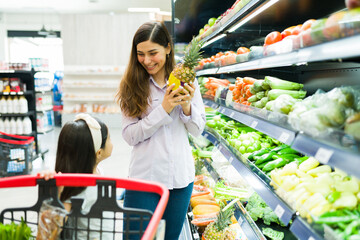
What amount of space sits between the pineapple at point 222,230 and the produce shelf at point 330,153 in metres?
1.18

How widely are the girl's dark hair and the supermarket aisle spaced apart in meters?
2.80

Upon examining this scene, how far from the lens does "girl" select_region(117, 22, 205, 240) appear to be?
1.79 metres

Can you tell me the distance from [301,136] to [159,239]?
2.31 feet

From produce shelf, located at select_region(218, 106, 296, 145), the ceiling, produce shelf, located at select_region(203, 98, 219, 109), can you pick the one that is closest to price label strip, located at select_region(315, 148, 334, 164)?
produce shelf, located at select_region(218, 106, 296, 145)

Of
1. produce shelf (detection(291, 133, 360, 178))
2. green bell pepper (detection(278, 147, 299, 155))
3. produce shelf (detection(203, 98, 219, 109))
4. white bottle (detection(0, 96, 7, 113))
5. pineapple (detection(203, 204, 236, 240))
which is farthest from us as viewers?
white bottle (detection(0, 96, 7, 113))

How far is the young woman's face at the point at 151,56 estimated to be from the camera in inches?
70.8

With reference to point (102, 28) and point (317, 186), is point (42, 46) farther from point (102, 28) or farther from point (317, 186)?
point (317, 186)

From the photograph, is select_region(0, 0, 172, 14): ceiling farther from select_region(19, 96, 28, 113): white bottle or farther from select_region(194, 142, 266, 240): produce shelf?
select_region(194, 142, 266, 240): produce shelf

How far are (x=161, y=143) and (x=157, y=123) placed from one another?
15 centimetres

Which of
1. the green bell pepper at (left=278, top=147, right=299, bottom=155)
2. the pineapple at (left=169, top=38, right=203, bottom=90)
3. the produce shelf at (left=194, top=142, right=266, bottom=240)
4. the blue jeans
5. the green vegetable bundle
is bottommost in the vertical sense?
the produce shelf at (left=194, top=142, right=266, bottom=240)

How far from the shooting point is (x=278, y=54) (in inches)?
59.9

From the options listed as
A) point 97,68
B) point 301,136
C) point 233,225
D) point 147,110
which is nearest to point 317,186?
point 301,136

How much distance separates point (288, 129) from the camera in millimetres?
1444

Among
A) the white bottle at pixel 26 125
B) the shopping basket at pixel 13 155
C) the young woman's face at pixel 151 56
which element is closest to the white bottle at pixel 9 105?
the white bottle at pixel 26 125
